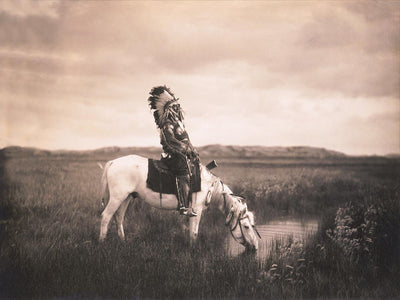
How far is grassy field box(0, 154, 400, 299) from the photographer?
12.4 ft

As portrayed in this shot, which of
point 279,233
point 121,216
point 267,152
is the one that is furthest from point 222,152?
point 121,216

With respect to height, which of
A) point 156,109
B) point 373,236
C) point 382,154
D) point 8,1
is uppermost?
point 8,1

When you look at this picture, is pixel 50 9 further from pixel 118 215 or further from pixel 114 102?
pixel 118 215

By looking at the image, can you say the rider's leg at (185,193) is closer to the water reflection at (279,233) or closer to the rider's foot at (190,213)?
the rider's foot at (190,213)

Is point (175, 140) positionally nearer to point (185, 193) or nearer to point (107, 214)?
point (185, 193)

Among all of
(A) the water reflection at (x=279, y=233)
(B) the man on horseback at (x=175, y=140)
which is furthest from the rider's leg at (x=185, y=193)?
(A) the water reflection at (x=279, y=233)

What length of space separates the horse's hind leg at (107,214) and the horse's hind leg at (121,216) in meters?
0.09

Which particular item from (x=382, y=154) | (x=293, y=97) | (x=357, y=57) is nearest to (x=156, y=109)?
(x=293, y=97)

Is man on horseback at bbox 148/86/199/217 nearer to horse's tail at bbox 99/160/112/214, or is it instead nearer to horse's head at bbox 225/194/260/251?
horse's head at bbox 225/194/260/251

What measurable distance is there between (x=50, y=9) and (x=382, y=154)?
4.10 meters

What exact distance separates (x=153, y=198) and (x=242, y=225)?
39.0 inches

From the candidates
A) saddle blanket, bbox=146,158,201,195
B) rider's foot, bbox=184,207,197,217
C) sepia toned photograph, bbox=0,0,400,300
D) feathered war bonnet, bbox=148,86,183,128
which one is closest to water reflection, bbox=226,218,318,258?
sepia toned photograph, bbox=0,0,400,300

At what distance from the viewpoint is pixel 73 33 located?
4234 millimetres

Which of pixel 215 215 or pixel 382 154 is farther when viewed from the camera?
pixel 382 154
